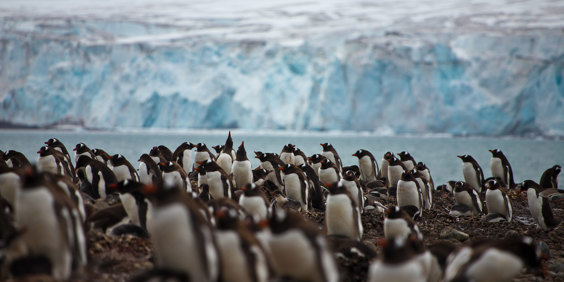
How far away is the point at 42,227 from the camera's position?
10.9 ft

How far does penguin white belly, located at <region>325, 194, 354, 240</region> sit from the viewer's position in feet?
16.8

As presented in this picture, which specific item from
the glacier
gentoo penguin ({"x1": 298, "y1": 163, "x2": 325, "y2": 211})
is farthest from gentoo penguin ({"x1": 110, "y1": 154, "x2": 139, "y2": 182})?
the glacier

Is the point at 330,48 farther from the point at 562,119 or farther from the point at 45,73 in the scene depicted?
the point at 45,73

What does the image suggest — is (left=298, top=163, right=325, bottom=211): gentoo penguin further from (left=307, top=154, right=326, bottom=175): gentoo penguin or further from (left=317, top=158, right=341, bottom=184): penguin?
(left=307, top=154, right=326, bottom=175): gentoo penguin

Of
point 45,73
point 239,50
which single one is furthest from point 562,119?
point 45,73

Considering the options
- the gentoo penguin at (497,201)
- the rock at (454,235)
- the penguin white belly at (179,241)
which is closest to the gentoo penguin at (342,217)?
the rock at (454,235)

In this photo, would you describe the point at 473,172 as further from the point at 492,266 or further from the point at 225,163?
the point at 492,266

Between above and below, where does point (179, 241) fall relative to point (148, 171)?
below

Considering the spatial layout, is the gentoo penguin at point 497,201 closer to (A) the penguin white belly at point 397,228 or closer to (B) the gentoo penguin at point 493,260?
(A) the penguin white belly at point 397,228

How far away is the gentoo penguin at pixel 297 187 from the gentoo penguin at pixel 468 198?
100 inches

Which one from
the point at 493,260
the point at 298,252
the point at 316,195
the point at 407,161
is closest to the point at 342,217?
the point at 493,260

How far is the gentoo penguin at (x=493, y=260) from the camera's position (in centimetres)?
370

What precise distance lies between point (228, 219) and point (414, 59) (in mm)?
31433

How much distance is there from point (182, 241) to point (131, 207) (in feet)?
7.43
